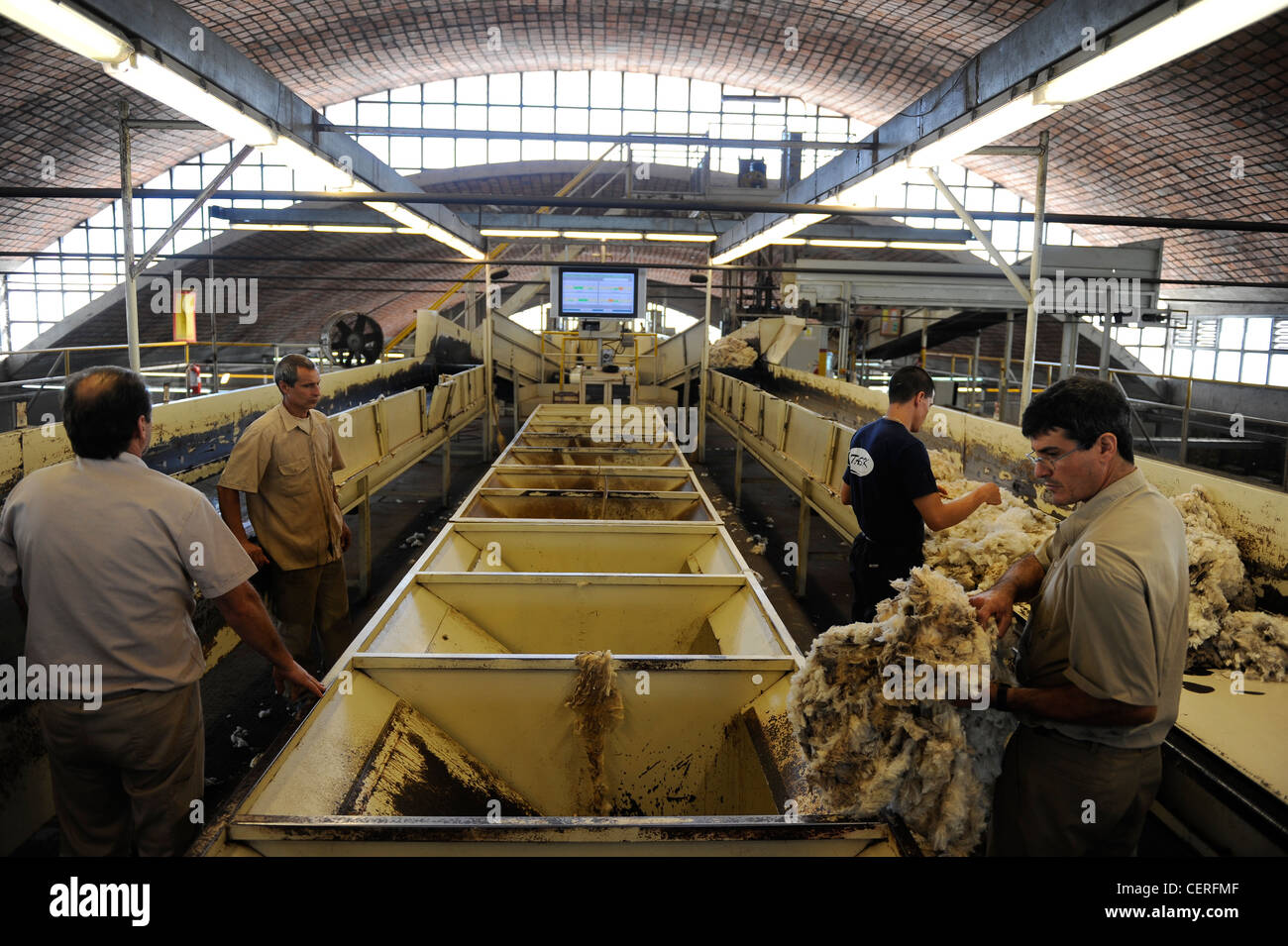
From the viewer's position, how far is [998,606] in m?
1.92

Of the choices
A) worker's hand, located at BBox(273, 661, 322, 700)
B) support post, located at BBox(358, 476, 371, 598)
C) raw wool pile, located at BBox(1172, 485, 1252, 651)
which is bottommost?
support post, located at BBox(358, 476, 371, 598)

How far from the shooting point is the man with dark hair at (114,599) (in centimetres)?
205

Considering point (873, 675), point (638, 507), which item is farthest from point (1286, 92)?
point (873, 675)

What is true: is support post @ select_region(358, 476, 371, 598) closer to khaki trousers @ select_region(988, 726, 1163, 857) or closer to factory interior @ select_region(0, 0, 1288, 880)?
factory interior @ select_region(0, 0, 1288, 880)

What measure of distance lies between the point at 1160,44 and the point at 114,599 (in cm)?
329

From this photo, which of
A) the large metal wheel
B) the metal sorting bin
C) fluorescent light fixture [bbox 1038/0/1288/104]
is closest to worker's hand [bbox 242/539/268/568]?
the metal sorting bin

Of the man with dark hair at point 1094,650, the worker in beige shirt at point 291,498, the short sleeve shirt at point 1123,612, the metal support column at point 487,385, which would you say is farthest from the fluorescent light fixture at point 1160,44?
the metal support column at point 487,385

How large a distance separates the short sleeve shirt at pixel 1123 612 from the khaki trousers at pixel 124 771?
213cm

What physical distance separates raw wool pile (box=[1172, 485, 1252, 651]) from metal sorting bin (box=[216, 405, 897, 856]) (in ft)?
4.07

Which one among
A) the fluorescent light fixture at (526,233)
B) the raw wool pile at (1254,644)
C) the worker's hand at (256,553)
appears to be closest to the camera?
the raw wool pile at (1254,644)

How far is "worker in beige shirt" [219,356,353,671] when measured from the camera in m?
3.74

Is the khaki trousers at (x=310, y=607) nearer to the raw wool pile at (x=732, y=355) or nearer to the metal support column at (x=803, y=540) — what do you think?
the metal support column at (x=803, y=540)

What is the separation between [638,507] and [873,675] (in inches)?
148

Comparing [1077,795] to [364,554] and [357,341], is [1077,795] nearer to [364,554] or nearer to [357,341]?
[364,554]
